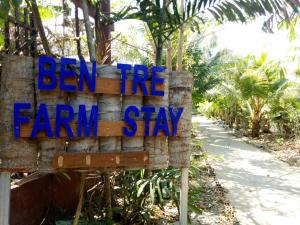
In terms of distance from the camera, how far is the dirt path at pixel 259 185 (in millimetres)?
5141

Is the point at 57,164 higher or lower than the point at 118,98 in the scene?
lower

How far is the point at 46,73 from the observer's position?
2.67m

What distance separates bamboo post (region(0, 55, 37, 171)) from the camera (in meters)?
2.60

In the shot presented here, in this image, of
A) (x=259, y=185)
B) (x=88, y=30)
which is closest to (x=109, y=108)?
(x=88, y=30)

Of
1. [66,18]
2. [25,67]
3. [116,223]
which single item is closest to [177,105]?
[25,67]

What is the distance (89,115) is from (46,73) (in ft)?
1.50

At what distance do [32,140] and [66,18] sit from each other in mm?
2848

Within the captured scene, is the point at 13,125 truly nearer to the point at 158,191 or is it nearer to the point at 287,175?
the point at 158,191

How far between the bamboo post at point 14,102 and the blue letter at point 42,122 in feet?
Answer: 0.28

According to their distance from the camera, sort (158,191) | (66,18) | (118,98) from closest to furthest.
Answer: (118,98)
(158,191)
(66,18)

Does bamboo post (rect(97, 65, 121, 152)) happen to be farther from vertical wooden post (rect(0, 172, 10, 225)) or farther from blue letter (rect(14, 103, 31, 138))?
vertical wooden post (rect(0, 172, 10, 225))

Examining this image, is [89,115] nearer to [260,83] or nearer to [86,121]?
[86,121]

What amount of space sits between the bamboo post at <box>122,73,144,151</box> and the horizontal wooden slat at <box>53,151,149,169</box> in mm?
63

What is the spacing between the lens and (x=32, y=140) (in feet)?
8.87
